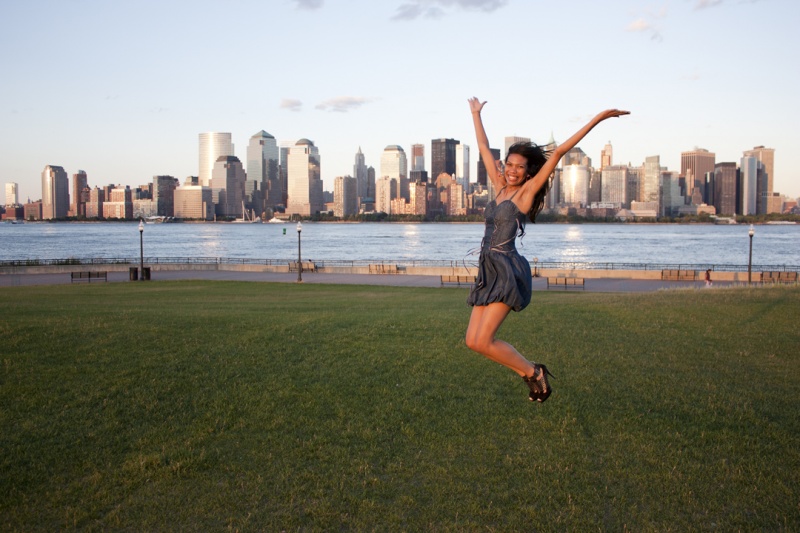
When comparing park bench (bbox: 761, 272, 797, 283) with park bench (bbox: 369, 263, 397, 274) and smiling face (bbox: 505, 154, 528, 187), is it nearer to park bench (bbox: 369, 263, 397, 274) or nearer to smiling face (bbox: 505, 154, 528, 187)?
park bench (bbox: 369, 263, 397, 274)

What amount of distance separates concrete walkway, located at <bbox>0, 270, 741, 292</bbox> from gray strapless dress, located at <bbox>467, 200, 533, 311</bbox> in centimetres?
2420

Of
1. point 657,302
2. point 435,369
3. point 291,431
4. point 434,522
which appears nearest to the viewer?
point 434,522

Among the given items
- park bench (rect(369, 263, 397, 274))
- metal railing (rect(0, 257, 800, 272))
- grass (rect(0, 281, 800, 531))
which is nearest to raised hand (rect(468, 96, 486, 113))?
grass (rect(0, 281, 800, 531))

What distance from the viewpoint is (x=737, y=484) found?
5.10 metres

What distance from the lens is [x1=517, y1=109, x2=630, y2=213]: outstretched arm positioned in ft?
16.4

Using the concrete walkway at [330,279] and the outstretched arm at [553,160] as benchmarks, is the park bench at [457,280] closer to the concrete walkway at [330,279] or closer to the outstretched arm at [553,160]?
the concrete walkway at [330,279]

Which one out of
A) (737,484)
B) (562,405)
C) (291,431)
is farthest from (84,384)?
(737,484)

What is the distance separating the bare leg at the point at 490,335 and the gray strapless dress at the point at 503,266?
7cm

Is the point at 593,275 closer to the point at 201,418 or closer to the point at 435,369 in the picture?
the point at 435,369

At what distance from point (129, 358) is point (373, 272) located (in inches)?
1240

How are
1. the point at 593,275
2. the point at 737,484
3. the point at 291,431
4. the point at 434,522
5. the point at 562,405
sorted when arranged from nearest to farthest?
1. the point at 434,522
2. the point at 737,484
3. the point at 291,431
4. the point at 562,405
5. the point at 593,275

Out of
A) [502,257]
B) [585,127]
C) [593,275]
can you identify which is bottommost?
[593,275]

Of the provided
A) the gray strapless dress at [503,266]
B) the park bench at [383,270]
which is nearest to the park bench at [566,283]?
the park bench at [383,270]

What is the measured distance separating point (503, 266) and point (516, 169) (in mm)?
846
